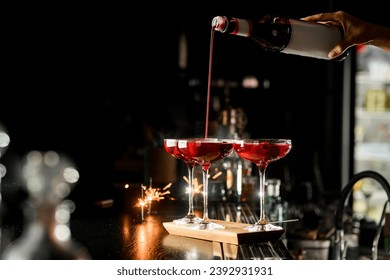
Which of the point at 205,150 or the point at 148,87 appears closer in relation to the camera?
the point at 205,150

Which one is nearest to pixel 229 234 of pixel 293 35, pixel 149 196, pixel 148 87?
pixel 149 196

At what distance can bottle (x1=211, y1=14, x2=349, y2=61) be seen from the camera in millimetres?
1640

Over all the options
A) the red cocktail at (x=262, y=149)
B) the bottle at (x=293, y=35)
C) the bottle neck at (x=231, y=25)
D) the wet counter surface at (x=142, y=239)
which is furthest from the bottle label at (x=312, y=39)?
the wet counter surface at (x=142, y=239)

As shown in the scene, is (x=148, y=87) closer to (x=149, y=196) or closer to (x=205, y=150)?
(x=149, y=196)

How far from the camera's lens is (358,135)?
15.7ft

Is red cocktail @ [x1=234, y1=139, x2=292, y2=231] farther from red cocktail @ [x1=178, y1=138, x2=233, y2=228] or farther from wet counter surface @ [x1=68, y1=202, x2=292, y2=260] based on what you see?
wet counter surface @ [x1=68, y1=202, x2=292, y2=260]

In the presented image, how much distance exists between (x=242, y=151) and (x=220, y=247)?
11.0 inches

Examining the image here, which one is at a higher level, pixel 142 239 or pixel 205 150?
pixel 205 150

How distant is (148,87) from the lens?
4773mm

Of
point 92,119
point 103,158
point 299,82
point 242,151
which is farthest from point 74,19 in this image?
point 242,151

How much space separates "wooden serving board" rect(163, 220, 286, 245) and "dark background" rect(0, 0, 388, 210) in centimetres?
302

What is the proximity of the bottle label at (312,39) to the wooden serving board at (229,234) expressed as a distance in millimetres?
530

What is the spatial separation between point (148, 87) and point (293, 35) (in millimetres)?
3182

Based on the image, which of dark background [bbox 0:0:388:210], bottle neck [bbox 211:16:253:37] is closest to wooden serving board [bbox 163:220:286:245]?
bottle neck [bbox 211:16:253:37]
